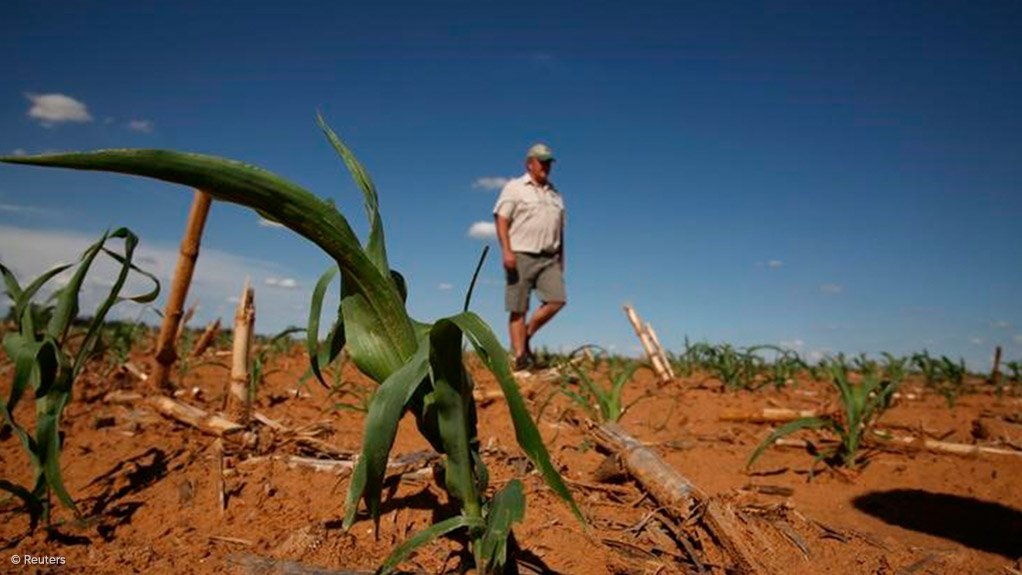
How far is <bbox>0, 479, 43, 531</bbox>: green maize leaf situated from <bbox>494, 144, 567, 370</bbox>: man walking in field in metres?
4.42

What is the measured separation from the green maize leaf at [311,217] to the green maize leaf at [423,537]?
1.04ft

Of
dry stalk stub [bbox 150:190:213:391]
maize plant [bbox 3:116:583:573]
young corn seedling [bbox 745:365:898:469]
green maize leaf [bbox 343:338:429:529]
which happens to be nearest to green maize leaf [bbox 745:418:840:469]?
young corn seedling [bbox 745:365:898:469]

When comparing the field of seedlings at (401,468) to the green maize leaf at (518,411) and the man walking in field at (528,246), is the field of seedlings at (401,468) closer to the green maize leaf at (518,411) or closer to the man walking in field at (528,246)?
the green maize leaf at (518,411)

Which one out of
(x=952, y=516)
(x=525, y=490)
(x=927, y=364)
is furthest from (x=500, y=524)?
(x=927, y=364)

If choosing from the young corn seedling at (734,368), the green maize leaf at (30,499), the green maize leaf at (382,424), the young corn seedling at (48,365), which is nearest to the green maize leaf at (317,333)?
the green maize leaf at (382,424)

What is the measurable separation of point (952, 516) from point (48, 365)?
350cm

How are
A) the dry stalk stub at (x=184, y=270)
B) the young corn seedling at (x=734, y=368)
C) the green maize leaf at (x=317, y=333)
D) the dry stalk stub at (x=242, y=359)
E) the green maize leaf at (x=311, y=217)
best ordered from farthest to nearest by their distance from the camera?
the young corn seedling at (x=734, y=368), the dry stalk stub at (x=184, y=270), the dry stalk stub at (x=242, y=359), the green maize leaf at (x=317, y=333), the green maize leaf at (x=311, y=217)

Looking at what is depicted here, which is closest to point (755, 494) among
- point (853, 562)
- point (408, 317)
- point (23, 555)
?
point (853, 562)

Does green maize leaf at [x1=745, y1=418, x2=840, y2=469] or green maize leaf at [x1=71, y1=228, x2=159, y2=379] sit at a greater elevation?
green maize leaf at [x1=71, y1=228, x2=159, y2=379]

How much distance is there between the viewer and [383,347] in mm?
1262

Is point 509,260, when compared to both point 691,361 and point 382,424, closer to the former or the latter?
point 691,361

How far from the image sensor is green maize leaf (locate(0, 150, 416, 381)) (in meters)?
0.94

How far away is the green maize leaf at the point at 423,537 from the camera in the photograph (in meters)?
1.14

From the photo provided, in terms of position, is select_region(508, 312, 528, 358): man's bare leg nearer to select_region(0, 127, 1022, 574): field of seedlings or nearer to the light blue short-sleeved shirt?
the light blue short-sleeved shirt
